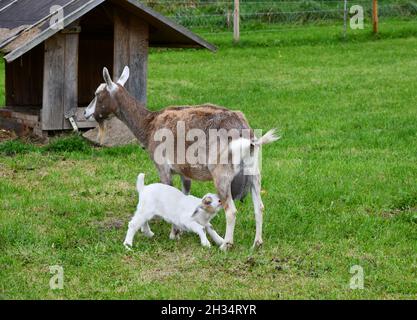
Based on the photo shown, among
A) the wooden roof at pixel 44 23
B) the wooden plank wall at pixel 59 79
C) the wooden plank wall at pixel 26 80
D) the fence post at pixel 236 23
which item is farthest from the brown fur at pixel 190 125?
the fence post at pixel 236 23

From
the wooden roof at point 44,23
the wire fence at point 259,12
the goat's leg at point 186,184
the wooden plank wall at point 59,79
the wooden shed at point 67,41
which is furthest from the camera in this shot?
the wire fence at point 259,12

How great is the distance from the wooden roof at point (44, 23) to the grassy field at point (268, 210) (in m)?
1.55

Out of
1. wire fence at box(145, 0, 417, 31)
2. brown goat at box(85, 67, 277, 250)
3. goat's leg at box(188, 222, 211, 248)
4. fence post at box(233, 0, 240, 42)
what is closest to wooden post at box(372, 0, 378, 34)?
wire fence at box(145, 0, 417, 31)

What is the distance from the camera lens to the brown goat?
8.27 m

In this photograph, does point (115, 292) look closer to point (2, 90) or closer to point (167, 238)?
point (167, 238)

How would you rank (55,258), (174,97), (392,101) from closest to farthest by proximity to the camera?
(55,258)
(392,101)
(174,97)

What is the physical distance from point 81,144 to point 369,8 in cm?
1524

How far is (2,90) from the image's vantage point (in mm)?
18125

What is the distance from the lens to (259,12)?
2548 cm

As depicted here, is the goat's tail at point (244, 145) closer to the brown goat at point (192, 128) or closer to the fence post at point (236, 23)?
the brown goat at point (192, 128)

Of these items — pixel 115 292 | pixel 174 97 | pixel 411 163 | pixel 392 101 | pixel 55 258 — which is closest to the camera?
pixel 115 292

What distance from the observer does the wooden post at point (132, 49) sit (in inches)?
535

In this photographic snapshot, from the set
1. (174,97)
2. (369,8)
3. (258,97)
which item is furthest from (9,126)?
(369,8)

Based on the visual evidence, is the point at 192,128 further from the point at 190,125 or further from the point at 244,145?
the point at 244,145
